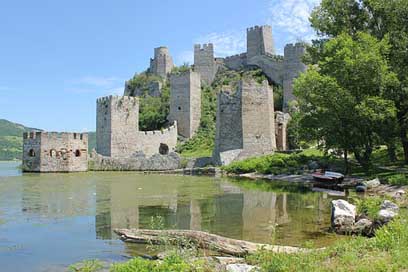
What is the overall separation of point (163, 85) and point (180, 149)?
1285 centimetres

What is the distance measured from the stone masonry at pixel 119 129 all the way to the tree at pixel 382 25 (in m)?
17.2

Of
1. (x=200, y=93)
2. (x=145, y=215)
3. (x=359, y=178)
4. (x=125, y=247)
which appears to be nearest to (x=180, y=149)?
(x=200, y=93)

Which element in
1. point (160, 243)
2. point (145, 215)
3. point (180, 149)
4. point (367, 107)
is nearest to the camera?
point (160, 243)

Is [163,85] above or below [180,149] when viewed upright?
above

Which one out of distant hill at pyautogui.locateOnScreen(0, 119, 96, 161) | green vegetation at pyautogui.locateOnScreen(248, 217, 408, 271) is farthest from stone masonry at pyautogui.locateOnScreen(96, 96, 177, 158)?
distant hill at pyautogui.locateOnScreen(0, 119, 96, 161)

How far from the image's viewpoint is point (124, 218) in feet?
35.5

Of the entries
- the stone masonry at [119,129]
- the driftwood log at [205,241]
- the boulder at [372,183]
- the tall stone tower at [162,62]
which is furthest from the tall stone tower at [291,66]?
the driftwood log at [205,241]

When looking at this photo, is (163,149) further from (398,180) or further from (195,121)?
(398,180)

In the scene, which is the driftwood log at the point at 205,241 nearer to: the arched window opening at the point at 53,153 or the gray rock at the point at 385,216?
the gray rock at the point at 385,216

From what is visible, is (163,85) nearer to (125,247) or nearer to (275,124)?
(275,124)

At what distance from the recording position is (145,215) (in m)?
11.3

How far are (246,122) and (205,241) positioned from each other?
23.8 metres

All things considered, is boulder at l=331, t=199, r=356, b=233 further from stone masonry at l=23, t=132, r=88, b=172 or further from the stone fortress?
stone masonry at l=23, t=132, r=88, b=172

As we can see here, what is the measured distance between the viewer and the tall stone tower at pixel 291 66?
45.3m
